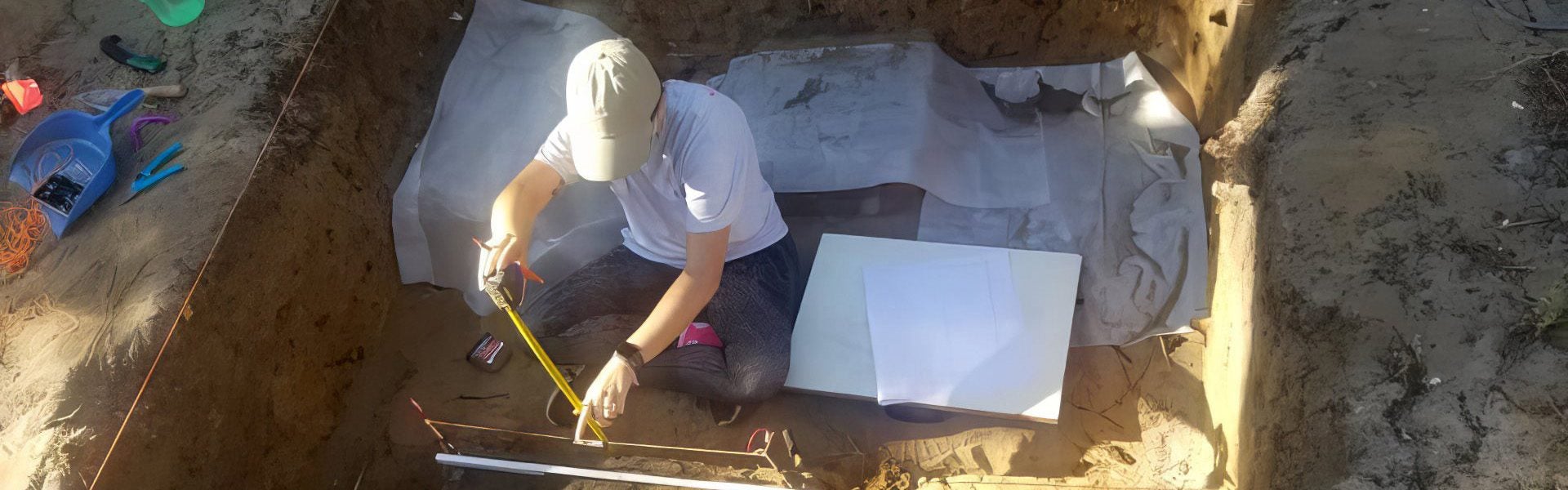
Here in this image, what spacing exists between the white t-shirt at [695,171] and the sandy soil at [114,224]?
106cm

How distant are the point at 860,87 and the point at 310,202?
187cm

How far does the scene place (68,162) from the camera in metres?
2.63

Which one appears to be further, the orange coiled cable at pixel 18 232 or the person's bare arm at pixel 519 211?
the orange coiled cable at pixel 18 232

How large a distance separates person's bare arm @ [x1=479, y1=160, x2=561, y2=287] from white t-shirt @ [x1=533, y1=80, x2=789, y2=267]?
1.5 inches

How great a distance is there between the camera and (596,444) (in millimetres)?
2467

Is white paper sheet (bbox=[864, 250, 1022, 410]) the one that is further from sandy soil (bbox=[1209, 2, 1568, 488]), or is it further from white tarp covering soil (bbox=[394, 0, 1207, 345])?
sandy soil (bbox=[1209, 2, 1568, 488])

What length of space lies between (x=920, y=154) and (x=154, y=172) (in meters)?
2.32

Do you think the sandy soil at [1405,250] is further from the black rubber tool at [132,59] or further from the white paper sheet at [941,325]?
the black rubber tool at [132,59]

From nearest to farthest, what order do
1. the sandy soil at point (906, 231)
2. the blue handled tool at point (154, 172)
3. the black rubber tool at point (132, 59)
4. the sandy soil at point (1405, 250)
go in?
1. the sandy soil at point (1405, 250)
2. the sandy soil at point (906, 231)
3. the blue handled tool at point (154, 172)
4. the black rubber tool at point (132, 59)

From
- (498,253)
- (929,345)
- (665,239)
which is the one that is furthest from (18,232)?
(929,345)

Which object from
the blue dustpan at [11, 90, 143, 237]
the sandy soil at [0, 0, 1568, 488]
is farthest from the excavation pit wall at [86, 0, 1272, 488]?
the blue dustpan at [11, 90, 143, 237]

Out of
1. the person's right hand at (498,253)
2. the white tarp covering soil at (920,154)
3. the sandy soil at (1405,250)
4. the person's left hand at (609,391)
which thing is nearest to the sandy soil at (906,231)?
the sandy soil at (1405,250)

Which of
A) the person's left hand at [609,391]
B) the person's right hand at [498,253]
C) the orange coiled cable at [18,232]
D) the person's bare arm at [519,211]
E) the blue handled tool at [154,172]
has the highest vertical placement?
the person's bare arm at [519,211]

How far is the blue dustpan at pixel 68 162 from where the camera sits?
8.32ft
